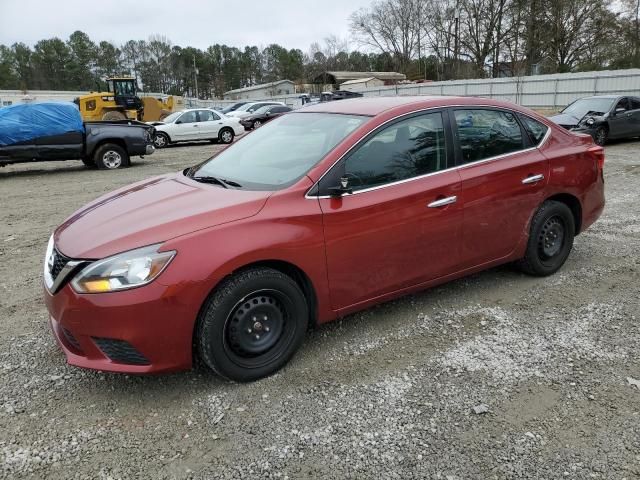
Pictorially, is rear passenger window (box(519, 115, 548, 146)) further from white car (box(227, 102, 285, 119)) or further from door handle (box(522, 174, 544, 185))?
white car (box(227, 102, 285, 119))

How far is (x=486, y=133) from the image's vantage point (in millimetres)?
4000

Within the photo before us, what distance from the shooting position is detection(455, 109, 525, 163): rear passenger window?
12.6ft

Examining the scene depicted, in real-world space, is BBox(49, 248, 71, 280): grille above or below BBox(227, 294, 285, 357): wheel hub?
above

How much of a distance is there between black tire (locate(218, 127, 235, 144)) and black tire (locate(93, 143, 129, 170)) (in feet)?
23.6

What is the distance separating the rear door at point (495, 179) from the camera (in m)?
3.78

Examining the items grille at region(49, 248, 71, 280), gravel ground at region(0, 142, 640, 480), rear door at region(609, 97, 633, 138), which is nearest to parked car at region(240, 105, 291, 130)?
rear door at region(609, 97, 633, 138)

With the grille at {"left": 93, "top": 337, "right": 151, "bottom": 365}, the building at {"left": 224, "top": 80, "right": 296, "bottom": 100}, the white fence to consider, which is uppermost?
the building at {"left": 224, "top": 80, "right": 296, "bottom": 100}

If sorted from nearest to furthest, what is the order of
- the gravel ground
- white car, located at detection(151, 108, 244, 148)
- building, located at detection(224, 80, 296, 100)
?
the gravel ground < white car, located at detection(151, 108, 244, 148) < building, located at detection(224, 80, 296, 100)

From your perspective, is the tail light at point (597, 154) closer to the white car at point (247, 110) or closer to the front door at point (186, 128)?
the front door at point (186, 128)

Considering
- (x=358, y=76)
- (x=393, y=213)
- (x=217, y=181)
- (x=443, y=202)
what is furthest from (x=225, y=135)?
(x=358, y=76)

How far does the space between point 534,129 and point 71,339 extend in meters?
3.92

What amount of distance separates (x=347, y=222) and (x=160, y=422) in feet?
5.21

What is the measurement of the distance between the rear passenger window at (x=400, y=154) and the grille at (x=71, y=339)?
74.5 inches

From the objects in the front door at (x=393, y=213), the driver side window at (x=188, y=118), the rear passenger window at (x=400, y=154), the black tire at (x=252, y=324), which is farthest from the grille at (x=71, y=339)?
the driver side window at (x=188, y=118)
